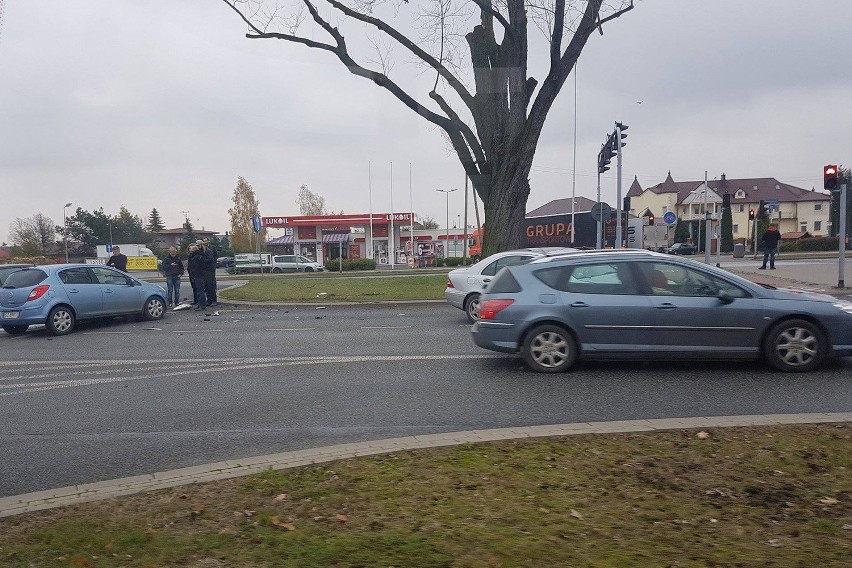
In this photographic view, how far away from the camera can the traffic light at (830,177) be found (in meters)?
18.3

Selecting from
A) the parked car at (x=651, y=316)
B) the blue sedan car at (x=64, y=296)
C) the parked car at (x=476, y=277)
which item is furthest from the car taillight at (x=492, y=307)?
the blue sedan car at (x=64, y=296)

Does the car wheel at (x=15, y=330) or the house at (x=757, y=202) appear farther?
the house at (x=757, y=202)

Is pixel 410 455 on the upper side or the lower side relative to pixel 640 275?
lower

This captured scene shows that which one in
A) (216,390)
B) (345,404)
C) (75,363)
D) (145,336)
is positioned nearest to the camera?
(345,404)

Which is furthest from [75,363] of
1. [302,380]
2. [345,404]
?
[345,404]

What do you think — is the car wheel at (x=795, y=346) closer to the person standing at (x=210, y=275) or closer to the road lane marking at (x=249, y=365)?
the road lane marking at (x=249, y=365)

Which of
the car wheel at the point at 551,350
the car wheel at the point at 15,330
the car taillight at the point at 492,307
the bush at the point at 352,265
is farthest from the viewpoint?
the bush at the point at 352,265

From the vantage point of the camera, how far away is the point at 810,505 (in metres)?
4.06

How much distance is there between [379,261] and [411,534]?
6678 centimetres

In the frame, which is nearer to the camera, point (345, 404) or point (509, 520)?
point (509, 520)

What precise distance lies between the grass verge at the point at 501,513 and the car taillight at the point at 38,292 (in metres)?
11.9

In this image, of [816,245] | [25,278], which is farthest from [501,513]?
[816,245]

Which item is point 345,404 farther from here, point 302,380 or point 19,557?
point 19,557

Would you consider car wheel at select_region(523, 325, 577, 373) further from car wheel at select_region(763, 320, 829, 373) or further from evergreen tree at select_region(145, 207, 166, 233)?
evergreen tree at select_region(145, 207, 166, 233)
